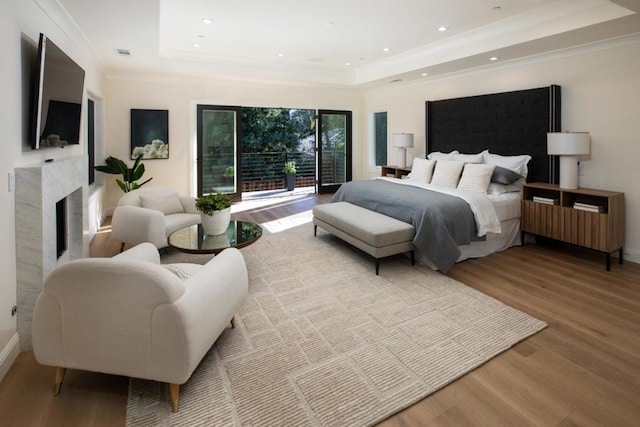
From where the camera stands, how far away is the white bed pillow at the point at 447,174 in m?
5.14

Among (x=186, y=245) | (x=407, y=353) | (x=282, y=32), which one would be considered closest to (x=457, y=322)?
(x=407, y=353)

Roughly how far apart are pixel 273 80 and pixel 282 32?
2.19 meters

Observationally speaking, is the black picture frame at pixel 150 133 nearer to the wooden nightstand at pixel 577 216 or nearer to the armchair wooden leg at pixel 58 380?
the armchair wooden leg at pixel 58 380

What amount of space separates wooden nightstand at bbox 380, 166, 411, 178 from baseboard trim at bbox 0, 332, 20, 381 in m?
6.08

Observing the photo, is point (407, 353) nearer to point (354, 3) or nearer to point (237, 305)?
point (237, 305)

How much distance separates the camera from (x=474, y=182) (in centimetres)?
479

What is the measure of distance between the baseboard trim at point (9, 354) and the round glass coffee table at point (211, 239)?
1280 mm

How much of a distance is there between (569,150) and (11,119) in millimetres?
5140

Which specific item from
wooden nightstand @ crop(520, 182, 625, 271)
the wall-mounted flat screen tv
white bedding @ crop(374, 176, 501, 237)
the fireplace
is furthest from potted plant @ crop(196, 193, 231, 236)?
wooden nightstand @ crop(520, 182, 625, 271)

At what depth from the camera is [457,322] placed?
2736mm

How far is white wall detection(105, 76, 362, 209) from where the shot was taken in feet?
21.4

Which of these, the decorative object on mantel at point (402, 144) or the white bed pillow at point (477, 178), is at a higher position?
the decorative object on mantel at point (402, 144)

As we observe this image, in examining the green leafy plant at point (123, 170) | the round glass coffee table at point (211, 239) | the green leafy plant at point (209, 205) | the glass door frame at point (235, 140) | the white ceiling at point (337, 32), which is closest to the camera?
the round glass coffee table at point (211, 239)

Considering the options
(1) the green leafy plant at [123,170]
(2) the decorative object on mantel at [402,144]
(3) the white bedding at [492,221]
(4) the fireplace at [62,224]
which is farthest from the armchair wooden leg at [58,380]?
(2) the decorative object on mantel at [402,144]
